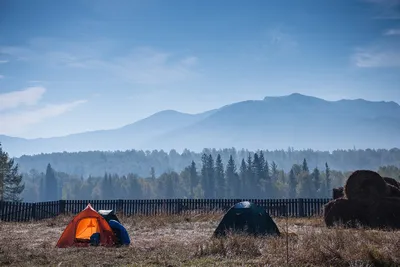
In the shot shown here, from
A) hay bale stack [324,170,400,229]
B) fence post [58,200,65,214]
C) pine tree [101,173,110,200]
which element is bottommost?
pine tree [101,173,110,200]

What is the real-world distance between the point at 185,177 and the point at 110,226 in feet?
486

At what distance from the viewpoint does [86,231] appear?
14.0 m

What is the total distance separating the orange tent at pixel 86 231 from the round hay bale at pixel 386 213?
33.1 ft

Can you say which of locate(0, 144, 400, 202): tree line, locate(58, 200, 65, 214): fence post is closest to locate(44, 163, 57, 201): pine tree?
locate(0, 144, 400, 202): tree line

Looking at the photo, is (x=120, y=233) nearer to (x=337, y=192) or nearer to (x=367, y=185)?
(x=367, y=185)

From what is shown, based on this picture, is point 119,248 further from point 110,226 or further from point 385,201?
point 385,201

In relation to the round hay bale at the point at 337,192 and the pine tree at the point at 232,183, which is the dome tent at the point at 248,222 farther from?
the pine tree at the point at 232,183

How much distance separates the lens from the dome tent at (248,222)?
534 inches

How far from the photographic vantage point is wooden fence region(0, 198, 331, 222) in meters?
24.7

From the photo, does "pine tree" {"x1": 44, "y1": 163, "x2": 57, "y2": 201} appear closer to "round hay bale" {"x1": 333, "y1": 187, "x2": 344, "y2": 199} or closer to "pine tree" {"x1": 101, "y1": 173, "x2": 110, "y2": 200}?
"pine tree" {"x1": 101, "y1": 173, "x2": 110, "y2": 200}

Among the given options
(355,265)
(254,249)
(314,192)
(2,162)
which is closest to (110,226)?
(254,249)

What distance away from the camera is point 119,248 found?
37.9 ft

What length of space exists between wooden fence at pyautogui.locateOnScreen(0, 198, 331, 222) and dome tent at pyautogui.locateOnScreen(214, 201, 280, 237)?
400 inches

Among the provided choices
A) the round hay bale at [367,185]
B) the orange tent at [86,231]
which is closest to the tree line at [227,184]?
the round hay bale at [367,185]
